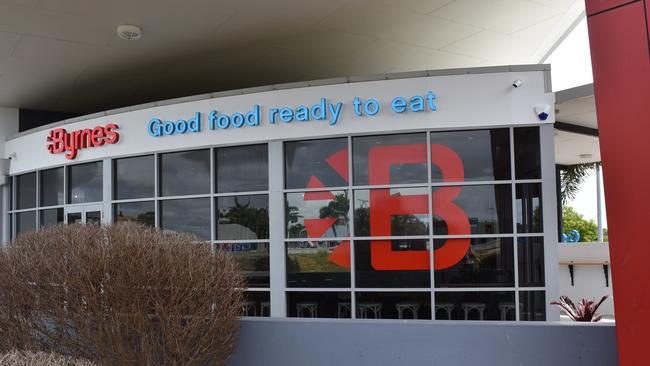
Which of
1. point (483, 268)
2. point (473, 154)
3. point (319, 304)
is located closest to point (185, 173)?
point (319, 304)

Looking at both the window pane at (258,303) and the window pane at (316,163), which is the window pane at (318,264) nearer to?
the window pane at (258,303)

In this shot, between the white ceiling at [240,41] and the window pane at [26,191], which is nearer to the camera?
the white ceiling at [240,41]

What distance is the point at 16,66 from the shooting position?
11.6 meters

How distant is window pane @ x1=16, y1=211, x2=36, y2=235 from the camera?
14008mm

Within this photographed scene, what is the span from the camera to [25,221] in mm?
14367

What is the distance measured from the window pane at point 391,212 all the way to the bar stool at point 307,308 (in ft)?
4.82

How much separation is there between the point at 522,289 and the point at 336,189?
3.40 meters

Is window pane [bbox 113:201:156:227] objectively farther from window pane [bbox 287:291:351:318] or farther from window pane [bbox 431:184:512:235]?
window pane [bbox 431:184:512:235]

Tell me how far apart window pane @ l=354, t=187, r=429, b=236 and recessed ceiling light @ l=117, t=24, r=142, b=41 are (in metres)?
4.64

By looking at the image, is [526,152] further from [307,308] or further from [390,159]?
[307,308]

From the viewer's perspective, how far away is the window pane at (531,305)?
909cm

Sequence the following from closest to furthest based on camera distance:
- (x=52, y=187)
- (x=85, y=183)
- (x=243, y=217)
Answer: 1. (x=243, y=217)
2. (x=85, y=183)
3. (x=52, y=187)

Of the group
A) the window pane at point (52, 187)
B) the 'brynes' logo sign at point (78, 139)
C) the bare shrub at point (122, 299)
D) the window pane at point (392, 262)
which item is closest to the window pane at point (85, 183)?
the 'brynes' logo sign at point (78, 139)

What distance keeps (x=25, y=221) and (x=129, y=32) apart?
23.3 ft
